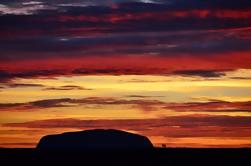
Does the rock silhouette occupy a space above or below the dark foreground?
below

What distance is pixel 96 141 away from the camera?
160625 millimetres

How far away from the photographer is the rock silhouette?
15375 centimetres

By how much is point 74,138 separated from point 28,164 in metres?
96.7

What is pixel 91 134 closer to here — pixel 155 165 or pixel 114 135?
pixel 114 135

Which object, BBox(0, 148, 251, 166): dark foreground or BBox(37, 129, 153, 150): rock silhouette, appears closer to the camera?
BBox(0, 148, 251, 166): dark foreground

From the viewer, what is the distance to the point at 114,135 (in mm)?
166250

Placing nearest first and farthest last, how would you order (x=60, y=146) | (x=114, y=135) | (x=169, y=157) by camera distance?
(x=169, y=157), (x=60, y=146), (x=114, y=135)

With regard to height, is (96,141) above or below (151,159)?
below

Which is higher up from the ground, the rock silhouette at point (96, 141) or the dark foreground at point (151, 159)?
the dark foreground at point (151, 159)

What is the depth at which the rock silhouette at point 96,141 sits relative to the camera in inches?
6053

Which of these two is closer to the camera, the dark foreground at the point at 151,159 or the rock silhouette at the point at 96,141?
the dark foreground at the point at 151,159

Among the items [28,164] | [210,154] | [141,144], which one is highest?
[28,164]

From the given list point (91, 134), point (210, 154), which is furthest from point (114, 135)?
point (210, 154)

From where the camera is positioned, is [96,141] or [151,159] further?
[96,141]
